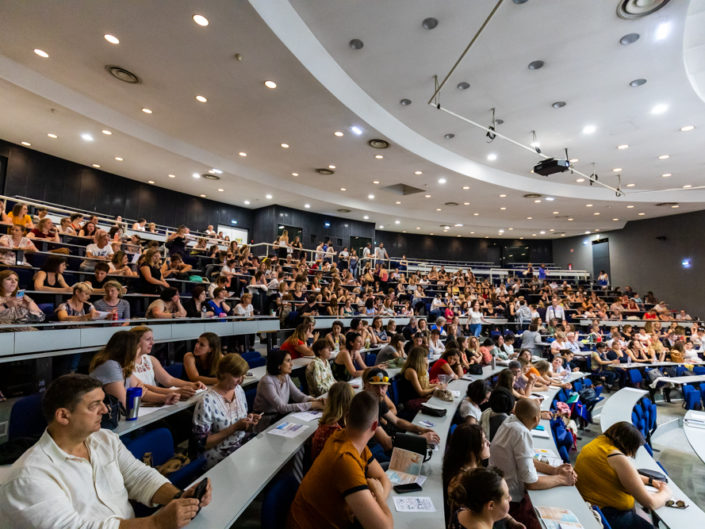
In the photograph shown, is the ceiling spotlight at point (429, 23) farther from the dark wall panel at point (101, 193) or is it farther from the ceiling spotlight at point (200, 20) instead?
the dark wall panel at point (101, 193)

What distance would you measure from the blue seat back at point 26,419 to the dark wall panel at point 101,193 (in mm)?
10858

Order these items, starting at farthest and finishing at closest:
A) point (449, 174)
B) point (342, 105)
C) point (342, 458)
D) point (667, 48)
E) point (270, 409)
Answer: point (449, 174) → point (342, 105) → point (667, 48) → point (270, 409) → point (342, 458)

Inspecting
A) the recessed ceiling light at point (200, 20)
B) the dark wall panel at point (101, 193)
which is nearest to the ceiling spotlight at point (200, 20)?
the recessed ceiling light at point (200, 20)

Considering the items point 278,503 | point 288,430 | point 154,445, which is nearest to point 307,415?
point 288,430

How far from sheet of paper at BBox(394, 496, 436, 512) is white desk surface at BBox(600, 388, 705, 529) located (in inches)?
68.4

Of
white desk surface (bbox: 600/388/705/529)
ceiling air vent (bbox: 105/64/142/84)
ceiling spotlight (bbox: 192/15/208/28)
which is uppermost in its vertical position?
ceiling air vent (bbox: 105/64/142/84)

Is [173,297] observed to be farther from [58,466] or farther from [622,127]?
[622,127]

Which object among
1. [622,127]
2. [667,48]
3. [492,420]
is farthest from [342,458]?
[622,127]

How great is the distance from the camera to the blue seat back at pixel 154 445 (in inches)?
80.5

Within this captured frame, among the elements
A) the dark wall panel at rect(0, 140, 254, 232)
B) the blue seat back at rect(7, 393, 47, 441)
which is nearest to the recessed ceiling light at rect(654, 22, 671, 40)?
the blue seat back at rect(7, 393, 47, 441)

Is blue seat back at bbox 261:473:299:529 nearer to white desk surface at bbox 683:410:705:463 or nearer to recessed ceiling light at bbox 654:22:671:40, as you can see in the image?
white desk surface at bbox 683:410:705:463

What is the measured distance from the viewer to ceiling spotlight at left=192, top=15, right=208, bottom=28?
485cm

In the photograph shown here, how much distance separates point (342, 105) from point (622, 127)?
6702mm

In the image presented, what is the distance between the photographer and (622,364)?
299 inches
